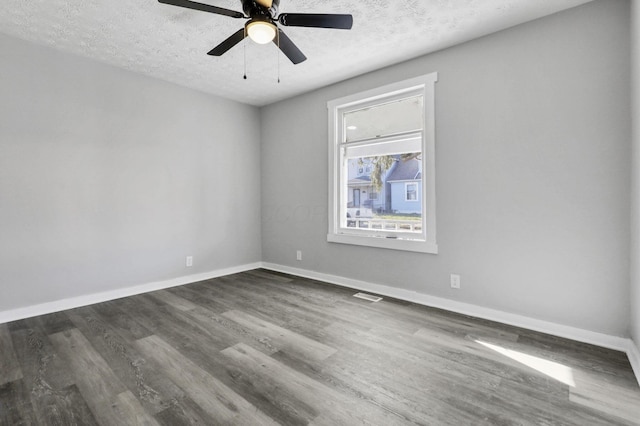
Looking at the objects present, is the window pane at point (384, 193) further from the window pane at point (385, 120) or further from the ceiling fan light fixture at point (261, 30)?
the ceiling fan light fixture at point (261, 30)

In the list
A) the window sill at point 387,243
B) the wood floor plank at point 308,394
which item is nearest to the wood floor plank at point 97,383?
the wood floor plank at point 308,394

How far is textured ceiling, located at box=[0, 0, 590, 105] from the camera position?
2391 millimetres

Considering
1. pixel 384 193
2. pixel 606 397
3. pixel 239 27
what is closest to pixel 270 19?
pixel 239 27

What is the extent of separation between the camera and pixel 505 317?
271 cm

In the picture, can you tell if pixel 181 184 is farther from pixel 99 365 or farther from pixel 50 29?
pixel 99 365

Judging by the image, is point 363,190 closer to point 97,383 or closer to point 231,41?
point 231,41

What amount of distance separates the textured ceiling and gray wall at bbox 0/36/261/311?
37 cm

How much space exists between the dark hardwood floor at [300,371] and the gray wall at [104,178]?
0.62 meters

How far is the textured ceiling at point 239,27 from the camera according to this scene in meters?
2.39

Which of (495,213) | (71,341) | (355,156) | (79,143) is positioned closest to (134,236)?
(79,143)

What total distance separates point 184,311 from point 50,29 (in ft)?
9.45

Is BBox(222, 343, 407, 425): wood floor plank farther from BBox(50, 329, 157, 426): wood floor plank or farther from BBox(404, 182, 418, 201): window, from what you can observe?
BBox(404, 182, 418, 201): window

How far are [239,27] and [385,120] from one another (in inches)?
73.5

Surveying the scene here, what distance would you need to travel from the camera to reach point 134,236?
3.62m
